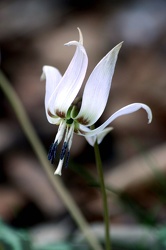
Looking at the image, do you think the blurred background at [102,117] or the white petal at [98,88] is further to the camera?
the blurred background at [102,117]

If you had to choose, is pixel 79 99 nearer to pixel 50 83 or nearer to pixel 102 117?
pixel 50 83

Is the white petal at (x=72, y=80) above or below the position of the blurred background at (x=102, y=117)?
below

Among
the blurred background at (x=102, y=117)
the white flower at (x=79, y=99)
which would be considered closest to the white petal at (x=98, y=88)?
the white flower at (x=79, y=99)

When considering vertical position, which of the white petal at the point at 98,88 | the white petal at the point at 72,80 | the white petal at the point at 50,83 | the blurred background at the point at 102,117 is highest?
the blurred background at the point at 102,117

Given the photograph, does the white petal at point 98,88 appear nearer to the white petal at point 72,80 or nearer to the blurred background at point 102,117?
the white petal at point 72,80

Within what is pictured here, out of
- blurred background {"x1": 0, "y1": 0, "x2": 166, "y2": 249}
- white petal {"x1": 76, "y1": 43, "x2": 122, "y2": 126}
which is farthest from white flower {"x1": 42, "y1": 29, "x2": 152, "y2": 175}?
blurred background {"x1": 0, "y1": 0, "x2": 166, "y2": 249}

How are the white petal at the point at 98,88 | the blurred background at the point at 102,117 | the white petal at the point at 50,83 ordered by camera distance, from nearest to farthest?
the white petal at the point at 98,88 < the white petal at the point at 50,83 < the blurred background at the point at 102,117

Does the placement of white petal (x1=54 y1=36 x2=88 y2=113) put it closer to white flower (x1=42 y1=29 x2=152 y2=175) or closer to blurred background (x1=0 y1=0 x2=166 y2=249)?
white flower (x1=42 y1=29 x2=152 y2=175)
